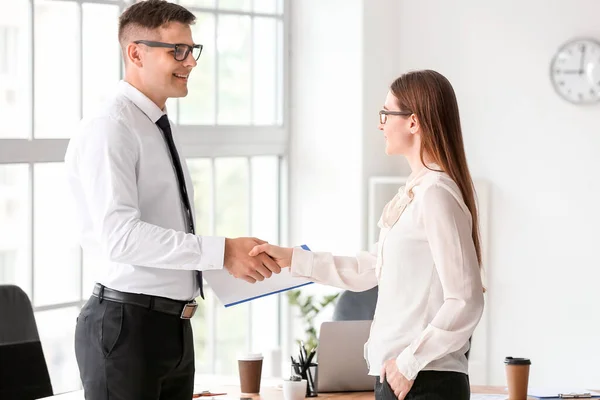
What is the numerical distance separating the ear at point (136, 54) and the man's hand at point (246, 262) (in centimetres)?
54

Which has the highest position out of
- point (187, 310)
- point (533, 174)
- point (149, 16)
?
point (149, 16)

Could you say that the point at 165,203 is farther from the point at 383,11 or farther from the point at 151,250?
the point at 383,11

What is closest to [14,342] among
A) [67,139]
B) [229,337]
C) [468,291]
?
[67,139]

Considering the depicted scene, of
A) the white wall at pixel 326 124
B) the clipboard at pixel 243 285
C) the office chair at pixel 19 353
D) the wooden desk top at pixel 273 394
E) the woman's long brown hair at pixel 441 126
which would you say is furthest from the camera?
the white wall at pixel 326 124

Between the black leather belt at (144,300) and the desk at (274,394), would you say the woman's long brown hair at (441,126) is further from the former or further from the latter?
the desk at (274,394)

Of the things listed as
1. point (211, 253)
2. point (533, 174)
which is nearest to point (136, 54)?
point (211, 253)

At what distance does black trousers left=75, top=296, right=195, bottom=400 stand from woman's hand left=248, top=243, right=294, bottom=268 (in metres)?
0.34

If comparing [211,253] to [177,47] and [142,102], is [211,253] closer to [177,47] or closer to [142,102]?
[142,102]

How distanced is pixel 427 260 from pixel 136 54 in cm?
98

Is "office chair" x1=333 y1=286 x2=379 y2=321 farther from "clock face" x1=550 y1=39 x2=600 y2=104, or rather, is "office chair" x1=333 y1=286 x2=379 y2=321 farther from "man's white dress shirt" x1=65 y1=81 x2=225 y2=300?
"clock face" x1=550 y1=39 x2=600 y2=104

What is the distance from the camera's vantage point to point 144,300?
2.46m

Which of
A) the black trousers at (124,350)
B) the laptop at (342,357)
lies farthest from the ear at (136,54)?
the laptop at (342,357)

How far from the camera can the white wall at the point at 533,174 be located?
498cm

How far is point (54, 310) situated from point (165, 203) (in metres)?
1.86
